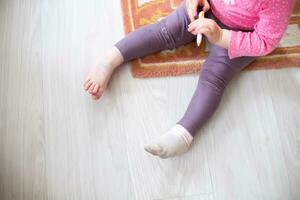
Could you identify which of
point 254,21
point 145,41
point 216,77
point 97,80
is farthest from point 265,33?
point 97,80

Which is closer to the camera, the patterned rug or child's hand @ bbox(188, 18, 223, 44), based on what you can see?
child's hand @ bbox(188, 18, 223, 44)

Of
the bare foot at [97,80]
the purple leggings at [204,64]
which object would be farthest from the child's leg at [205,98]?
the bare foot at [97,80]

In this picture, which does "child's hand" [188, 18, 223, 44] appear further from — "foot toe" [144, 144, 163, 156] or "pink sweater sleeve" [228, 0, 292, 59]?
"foot toe" [144, 144, 163, 156]

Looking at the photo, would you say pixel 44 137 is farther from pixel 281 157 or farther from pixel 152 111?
pixel 281 157

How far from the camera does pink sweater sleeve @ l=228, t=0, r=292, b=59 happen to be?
2.35 ft

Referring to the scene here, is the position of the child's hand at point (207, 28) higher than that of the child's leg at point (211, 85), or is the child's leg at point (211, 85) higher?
the child's hand at point (207, 28)

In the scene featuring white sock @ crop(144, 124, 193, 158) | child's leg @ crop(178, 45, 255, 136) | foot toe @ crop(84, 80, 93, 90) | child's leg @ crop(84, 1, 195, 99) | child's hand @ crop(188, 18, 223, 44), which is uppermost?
child's hand @ crop(188, 18, 223, 44)

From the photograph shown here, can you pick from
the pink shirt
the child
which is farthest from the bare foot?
the pink shirt

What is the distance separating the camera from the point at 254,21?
30.9 inches

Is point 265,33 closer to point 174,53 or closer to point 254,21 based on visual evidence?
point 254,21

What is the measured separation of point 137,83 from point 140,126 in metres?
0.11

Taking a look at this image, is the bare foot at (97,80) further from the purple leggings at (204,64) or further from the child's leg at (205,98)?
the child's leg at (205,98)

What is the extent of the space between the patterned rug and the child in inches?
1.0

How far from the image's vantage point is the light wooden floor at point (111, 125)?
798 millimetres
